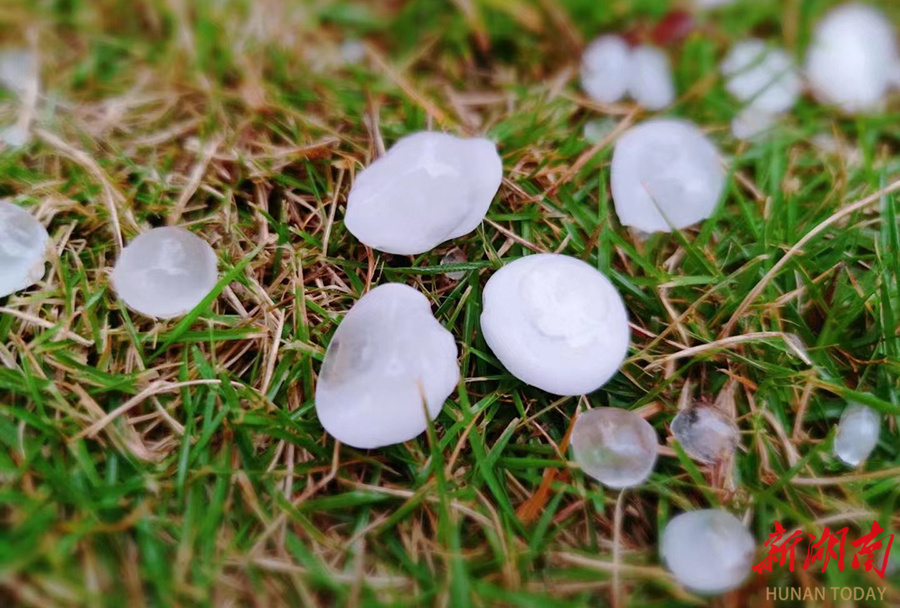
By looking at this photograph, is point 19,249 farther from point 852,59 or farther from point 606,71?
point 852,59

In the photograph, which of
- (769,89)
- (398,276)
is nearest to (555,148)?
(398,276)

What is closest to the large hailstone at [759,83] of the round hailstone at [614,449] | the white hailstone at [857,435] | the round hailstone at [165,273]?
the white hailstone at [857,435]

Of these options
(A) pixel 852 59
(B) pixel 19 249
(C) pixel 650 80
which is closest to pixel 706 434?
(C) pixel 650 80

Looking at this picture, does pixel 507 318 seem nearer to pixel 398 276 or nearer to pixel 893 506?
pixel 398 276

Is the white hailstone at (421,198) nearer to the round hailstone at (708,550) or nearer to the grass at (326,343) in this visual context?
the grass at (326,343)

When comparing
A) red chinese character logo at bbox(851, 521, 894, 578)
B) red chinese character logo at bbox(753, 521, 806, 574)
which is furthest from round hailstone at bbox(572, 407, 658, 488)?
red chinese character logo at bbox(851, 521, 894, 578)
